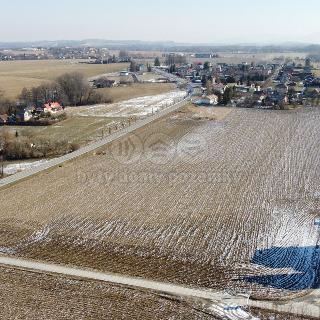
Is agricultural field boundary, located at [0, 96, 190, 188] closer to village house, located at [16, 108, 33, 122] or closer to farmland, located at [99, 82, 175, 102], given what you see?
village house, located at [16, 108, 33, 122]

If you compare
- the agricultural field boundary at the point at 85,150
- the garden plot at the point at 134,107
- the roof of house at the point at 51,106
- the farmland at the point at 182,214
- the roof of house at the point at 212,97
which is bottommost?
the farmland at the point at 182,214

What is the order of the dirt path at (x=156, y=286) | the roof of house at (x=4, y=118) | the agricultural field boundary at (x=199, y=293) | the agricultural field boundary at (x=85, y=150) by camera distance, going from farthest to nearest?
the roof of house at (x=4, y=118), the agricultural field boundary at (x=85, y=150), the dirt path at (x=156, y=286), the agricultural field boundary at (x=199, y=293)

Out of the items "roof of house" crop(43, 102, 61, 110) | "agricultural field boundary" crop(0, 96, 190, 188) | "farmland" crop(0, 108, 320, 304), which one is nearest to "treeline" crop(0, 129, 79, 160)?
A: "agricultural field boundary" crop(0, 96, 190, 188)

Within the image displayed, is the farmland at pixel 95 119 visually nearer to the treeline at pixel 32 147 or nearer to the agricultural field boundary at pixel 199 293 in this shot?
the treeline at pixel 32 147

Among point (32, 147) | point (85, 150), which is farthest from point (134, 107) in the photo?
point (32, 147)

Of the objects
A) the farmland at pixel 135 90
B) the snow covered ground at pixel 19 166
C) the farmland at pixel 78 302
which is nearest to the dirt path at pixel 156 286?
the farmland at pixel 78 302

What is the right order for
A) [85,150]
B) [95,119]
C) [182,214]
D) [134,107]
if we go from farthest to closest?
1. [134,107]
2. [95,119]
3. [85,150]
4. [182,214]

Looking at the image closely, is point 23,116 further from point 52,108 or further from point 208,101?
point 208,101
